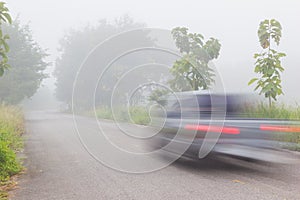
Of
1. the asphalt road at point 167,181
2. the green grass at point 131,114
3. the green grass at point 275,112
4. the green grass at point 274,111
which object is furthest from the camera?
the green grass at point 131,114

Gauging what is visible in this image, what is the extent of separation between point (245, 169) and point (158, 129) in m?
2.66

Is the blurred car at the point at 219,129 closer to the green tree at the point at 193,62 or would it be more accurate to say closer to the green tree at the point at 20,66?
the green tree at the point at 193,62

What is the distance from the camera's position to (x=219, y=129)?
6527 mm

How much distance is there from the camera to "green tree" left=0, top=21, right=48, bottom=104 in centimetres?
2730

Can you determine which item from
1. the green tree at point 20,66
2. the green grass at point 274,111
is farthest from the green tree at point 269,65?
the green tree at point 20,66

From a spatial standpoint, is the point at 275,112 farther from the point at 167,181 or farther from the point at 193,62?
the point at 167,181

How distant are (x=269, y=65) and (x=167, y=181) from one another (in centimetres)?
744

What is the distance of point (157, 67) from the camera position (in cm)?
1171

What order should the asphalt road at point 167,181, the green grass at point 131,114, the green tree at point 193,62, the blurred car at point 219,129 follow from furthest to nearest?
the green grass at point 131,114 < the green tree at point 193,62 < the blurred car at point 219,129 < the asphalt road at point 167,181

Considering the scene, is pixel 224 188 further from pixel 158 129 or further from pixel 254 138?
pixel 158 129

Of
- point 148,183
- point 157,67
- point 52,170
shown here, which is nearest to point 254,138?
point 148,183

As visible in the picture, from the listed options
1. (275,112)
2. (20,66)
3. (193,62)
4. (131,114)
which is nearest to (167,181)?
(275,112)

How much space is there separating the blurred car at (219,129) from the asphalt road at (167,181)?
1.34 feet

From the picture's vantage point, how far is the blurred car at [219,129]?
20.8 feet
